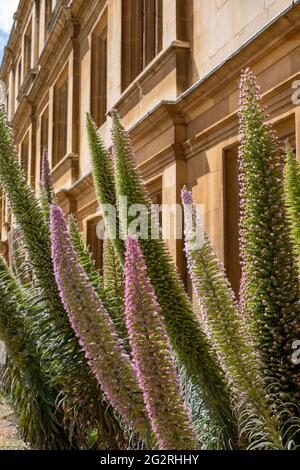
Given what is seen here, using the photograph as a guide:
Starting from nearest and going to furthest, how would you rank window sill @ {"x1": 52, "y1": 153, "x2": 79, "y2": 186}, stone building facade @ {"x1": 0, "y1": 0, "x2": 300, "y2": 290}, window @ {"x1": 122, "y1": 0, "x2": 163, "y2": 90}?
stone building facade @ {"x1": 0, "y1": 0, "x2": 300, "y2": 290} → window @ {"x1": 122, "y1": 0, "x2": 163, "y2": 90} → window sill @ {"x1": 52, "y1": 153, "x2": 79, "y2": 186}

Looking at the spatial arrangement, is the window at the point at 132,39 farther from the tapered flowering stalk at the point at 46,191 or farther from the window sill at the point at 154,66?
the tapered flowering stalk at the point at 46,191

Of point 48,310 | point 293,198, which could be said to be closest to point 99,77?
point 48,310

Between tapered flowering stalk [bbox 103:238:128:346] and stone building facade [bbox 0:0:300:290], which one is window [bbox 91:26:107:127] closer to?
stone building facade [bbox 0:0:300:290]

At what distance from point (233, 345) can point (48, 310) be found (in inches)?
37.9

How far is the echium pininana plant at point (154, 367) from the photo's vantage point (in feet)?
4.21

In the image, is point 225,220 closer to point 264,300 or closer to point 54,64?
point 264,300

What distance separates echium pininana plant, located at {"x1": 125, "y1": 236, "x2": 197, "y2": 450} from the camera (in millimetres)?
1282

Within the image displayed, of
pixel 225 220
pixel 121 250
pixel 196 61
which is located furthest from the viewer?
pixel 196 61

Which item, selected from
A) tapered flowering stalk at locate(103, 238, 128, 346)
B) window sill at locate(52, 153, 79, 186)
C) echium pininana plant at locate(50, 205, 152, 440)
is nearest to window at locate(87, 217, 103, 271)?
window sill at locate(52, 153, 79, 186)

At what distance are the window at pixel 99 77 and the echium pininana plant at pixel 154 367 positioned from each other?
12.0 meters

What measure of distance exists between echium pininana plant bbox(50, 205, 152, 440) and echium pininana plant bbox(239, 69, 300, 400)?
41 cm

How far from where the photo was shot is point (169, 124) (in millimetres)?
7953
